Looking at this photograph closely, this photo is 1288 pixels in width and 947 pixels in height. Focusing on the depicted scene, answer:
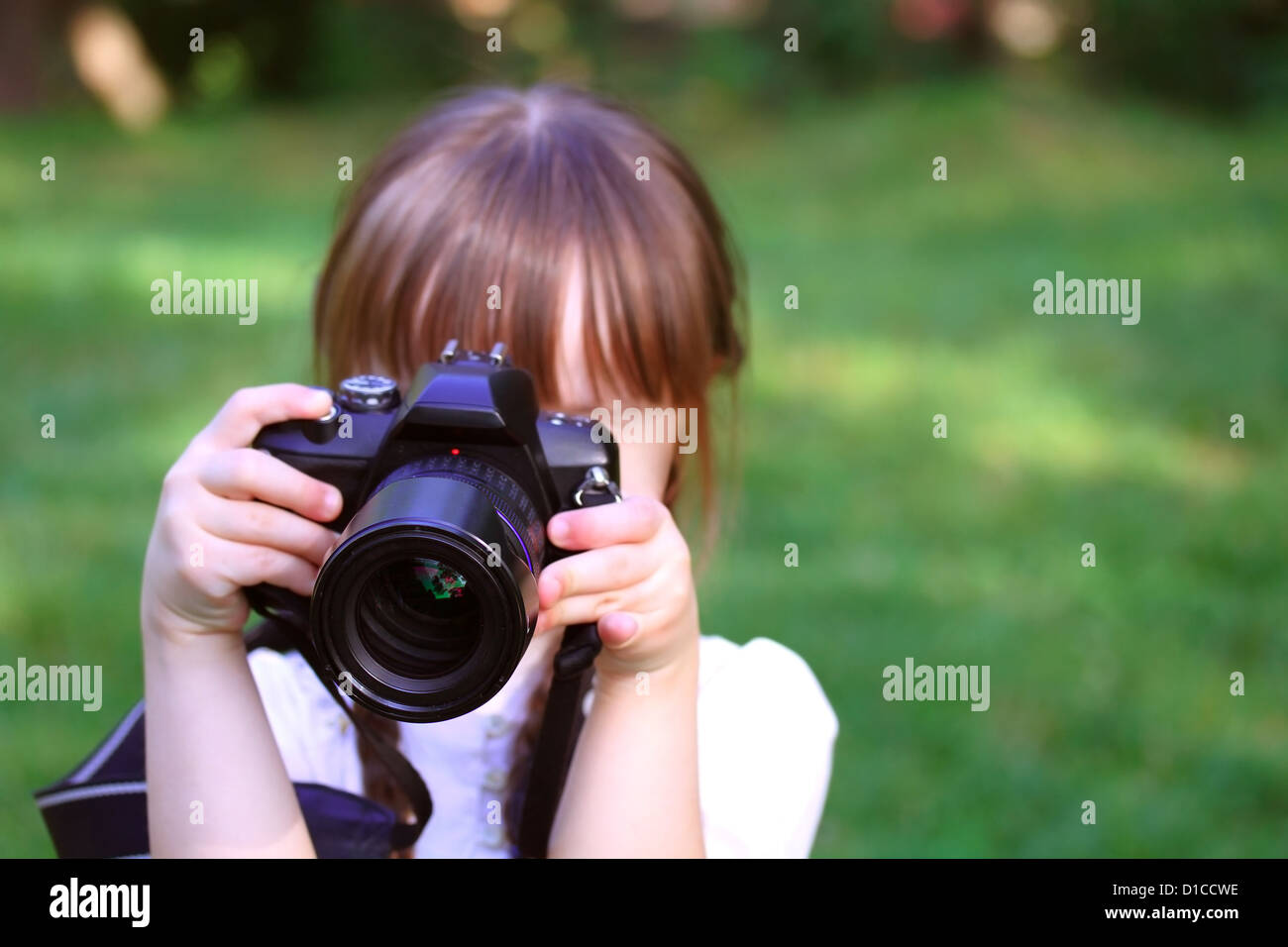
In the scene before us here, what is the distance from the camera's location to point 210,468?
→ 3.60 feet

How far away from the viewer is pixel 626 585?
3.66 ft

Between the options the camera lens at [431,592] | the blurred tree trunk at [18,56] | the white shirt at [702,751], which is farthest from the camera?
the blurred tree trunk at [18,56]

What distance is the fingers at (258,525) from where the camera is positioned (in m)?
1.10

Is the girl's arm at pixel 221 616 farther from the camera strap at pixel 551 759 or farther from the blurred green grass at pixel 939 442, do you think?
the blurred green grass at pixel 939 442

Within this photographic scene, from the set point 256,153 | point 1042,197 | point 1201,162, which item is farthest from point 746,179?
point 256,153

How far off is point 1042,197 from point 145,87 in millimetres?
4930

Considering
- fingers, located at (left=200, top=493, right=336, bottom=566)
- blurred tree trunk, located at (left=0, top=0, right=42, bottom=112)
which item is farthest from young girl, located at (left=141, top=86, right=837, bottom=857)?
blurred tree trunk, located at (left=0, top=0, right=42, bottom=112)

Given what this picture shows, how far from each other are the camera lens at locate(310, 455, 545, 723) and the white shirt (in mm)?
305

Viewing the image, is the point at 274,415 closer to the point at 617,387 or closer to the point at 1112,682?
the point at 617,387

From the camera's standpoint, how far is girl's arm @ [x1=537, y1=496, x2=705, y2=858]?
111cm

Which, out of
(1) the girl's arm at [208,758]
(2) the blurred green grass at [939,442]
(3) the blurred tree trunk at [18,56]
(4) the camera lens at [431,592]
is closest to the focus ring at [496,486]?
(4) the camera lens at [431,592]

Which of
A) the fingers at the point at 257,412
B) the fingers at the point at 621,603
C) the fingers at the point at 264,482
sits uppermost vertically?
the fingers at the point at 257,412

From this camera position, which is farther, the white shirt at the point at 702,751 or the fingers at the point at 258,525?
the white shirt at the point at 702,751

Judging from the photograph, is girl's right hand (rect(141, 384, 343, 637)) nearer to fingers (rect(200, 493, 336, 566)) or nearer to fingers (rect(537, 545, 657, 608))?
fingers (rect(200, 493, 336, 566))
